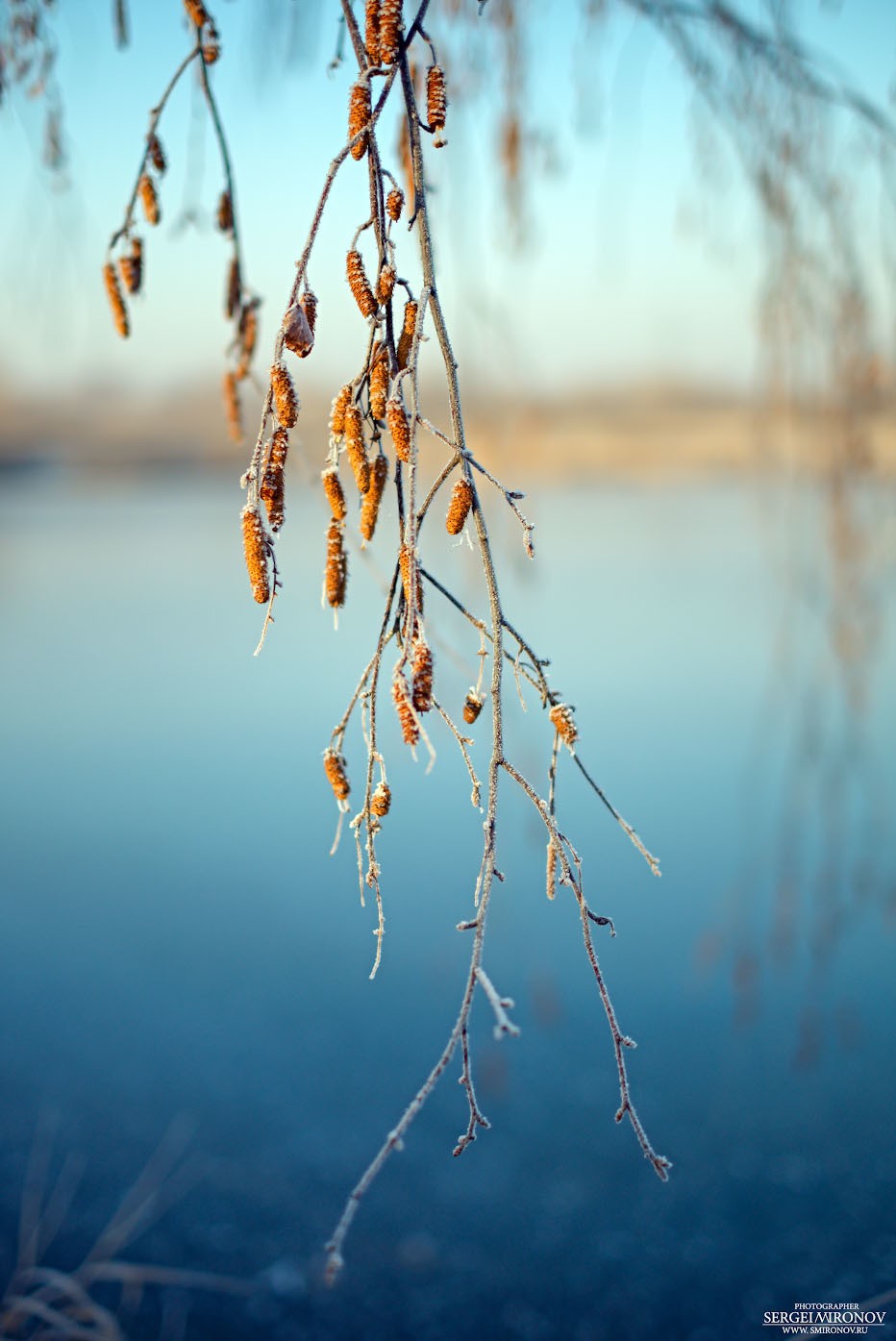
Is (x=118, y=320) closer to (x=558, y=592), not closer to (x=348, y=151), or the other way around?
(x=348, y=151)

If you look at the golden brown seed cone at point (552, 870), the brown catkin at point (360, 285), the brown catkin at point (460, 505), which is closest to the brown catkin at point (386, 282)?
the brown catkin at point (360, 285)

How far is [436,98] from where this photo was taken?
0.69 meters

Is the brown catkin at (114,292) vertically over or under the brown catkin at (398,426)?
over

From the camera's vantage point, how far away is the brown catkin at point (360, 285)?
0.63 metres

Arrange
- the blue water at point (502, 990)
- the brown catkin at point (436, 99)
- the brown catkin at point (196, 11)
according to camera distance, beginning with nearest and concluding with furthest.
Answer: the brown catkin at point (436, 99) → the brown catkin at point (196, 11) → the blue water at point (502, 990)

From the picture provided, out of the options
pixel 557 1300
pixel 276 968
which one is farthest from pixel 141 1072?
A: pixel 557 1300

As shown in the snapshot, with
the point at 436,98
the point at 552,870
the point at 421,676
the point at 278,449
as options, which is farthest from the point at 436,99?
the point at 552,870

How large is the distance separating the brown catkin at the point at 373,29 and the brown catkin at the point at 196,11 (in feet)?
1.19

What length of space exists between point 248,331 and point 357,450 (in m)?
0.55

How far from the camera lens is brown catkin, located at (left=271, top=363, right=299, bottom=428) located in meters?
0.64

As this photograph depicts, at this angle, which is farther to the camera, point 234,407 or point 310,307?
point 234,407

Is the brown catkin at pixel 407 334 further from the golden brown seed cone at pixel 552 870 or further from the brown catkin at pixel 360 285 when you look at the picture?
the golden brown seed cone at pixel 552 870

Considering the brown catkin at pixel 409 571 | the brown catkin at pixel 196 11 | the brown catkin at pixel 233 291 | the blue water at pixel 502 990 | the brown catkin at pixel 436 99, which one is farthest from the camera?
the blue water at pixel 502 990

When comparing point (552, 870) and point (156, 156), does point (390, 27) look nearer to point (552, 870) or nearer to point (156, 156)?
point (156, 156)
